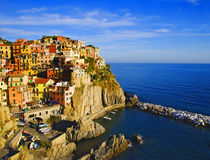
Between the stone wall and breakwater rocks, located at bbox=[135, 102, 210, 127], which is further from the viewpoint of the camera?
breakwater rocks, located at bbox=[135, 102, 210, 127]

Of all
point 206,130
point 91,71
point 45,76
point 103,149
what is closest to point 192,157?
point 206,130

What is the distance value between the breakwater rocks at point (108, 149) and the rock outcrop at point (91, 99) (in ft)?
70.1

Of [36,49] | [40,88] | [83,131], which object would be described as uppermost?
[36,49]

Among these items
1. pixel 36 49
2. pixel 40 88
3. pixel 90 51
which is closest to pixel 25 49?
pixel 36 49

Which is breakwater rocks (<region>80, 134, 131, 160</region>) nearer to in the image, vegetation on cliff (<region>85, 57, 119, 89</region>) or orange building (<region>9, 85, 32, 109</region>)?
orange building (<region>9, 85, 32, 109</region>)

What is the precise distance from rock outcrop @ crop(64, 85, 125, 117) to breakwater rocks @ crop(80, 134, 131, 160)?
21.4 metres

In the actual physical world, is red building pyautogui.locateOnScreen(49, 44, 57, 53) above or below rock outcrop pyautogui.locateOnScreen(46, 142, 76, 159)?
above

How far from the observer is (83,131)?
1893 inches

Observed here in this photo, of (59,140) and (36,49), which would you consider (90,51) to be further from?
(59,140)

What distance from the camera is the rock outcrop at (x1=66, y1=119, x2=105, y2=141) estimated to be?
46.3m

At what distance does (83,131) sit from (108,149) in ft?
37.4

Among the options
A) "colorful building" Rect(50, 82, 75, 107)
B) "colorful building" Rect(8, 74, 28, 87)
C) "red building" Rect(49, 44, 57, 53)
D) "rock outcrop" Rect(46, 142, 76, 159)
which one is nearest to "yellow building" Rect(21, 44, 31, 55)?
"red building" Rect(49, 44, 57, 53)

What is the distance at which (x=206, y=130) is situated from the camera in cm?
5431

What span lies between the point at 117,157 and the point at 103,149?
4045mm
